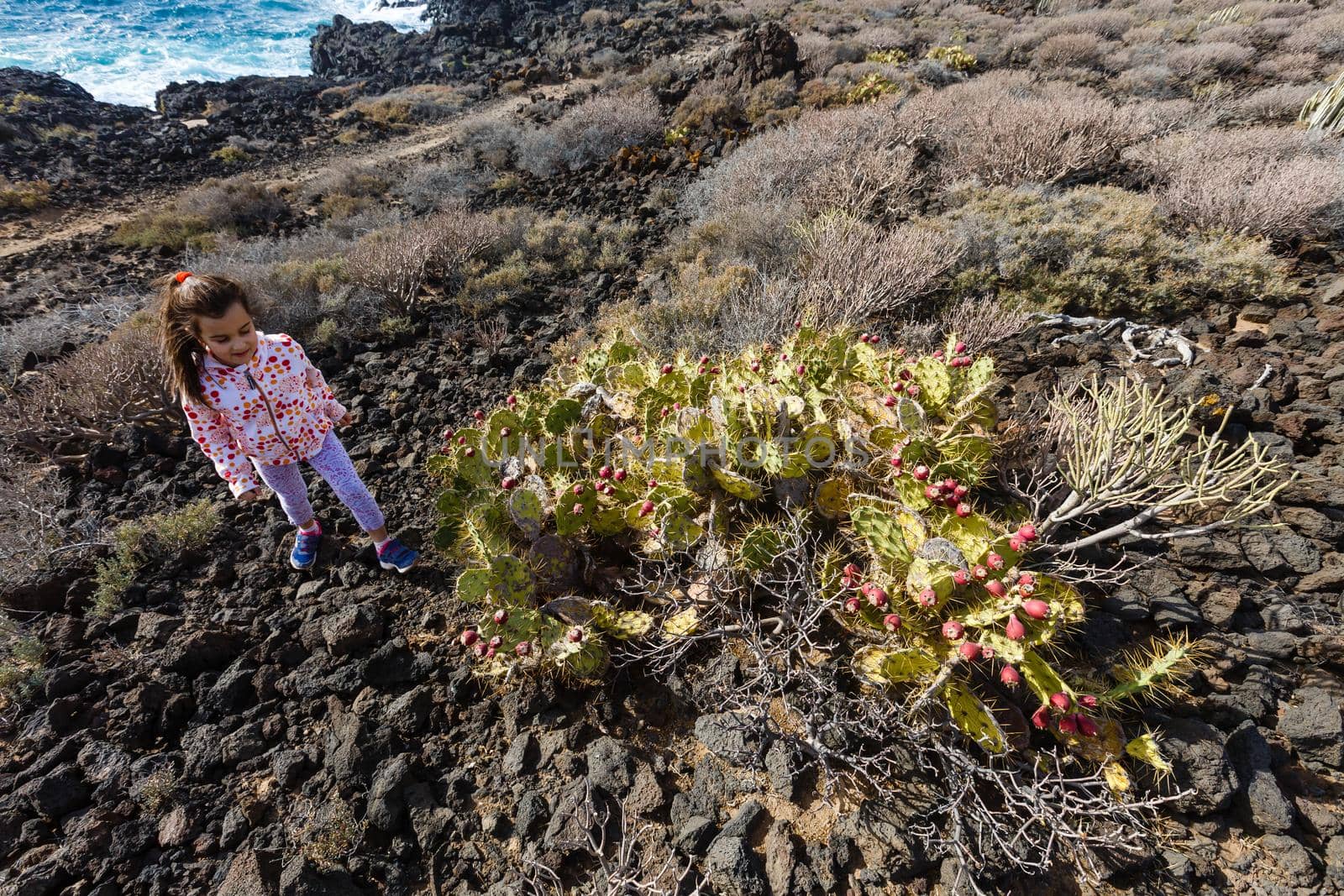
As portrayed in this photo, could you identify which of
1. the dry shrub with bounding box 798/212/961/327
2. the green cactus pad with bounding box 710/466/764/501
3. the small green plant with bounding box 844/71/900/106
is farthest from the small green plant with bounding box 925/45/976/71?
the green cactus pad with bounding box 710/466/764/501

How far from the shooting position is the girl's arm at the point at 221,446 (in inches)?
87.8

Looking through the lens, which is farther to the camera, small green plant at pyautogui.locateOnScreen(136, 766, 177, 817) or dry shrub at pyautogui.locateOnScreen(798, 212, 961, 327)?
dry shrub at pyautogui.locateOnScreen(798, 212, 961, 327)

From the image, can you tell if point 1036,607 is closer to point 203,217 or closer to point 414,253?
point 414,253

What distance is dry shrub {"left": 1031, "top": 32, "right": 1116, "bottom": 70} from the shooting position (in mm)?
11297

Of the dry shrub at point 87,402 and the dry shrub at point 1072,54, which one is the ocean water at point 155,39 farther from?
the dry shrub at point 1072,54

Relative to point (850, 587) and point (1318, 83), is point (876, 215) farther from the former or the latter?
point (1318, 83)

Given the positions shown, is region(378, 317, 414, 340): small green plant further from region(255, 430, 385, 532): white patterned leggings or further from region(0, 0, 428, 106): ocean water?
region(0, 0, 428, 106): ocean water

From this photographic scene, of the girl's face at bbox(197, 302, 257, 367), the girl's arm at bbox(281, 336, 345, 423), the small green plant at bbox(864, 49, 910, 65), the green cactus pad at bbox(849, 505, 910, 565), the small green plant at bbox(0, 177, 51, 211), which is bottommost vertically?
the small green plant at bbox(0, 177, 51, 211)

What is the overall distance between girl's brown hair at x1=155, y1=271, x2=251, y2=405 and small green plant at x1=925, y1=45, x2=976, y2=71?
535 inches

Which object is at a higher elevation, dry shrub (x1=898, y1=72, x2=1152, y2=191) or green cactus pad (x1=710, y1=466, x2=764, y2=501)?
dry shrub (x1=898, y1=72, x2=1152, y2=191)

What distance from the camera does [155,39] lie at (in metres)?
32.7

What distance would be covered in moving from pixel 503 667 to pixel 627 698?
52cm

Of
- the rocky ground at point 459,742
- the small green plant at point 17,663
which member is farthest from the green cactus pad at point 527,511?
the small green plant at point 17,663

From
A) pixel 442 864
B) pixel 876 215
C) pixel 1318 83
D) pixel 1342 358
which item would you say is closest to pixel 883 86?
pixel 876 215
